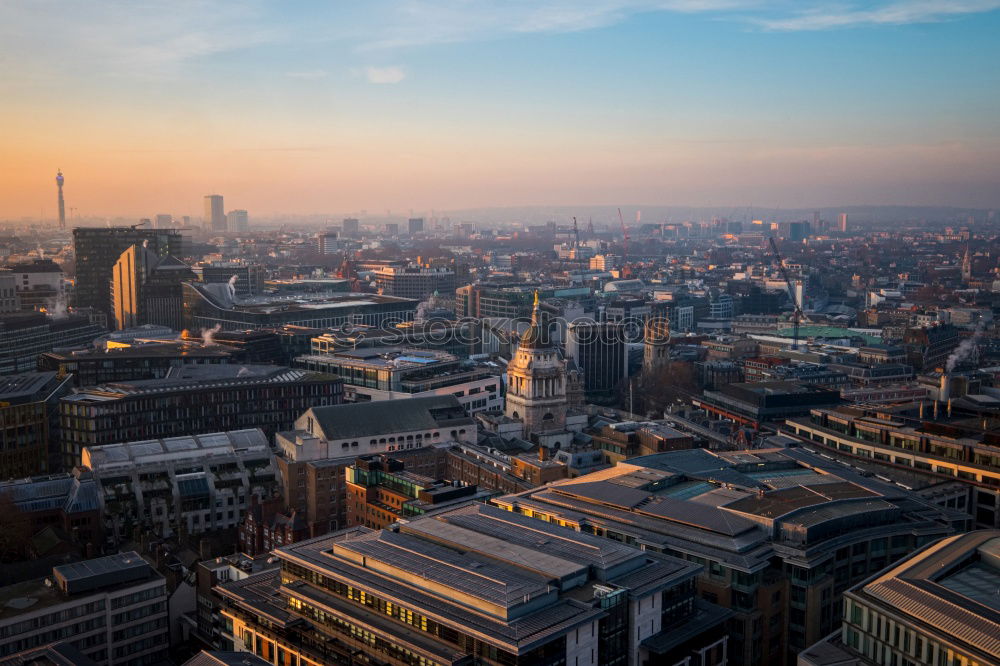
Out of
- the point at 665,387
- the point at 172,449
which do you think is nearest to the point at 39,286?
the point at 172,449

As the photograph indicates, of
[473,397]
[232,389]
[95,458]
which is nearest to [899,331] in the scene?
[473,397]

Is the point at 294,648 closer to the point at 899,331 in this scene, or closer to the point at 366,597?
the point at 366,597

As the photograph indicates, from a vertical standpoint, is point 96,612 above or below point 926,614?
below

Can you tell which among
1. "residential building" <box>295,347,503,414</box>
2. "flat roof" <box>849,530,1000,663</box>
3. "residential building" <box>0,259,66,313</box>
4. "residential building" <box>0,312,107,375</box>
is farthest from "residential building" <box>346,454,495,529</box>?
"residential building" <box>0,259,66,313</box>

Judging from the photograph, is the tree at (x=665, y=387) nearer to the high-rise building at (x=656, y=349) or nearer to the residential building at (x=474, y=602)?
the high-rise building at (x=656, y=349)

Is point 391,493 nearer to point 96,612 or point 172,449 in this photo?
point 96,612

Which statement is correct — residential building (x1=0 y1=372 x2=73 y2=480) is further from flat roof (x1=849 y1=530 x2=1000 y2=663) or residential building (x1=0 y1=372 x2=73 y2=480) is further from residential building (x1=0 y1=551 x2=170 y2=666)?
flat roof (x1=849 y1=530 x2=1000 y2=663)
